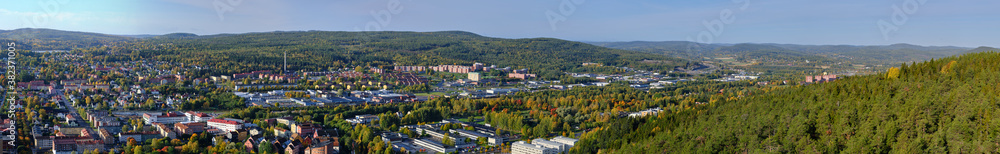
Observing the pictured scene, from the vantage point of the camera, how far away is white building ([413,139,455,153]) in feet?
54.2

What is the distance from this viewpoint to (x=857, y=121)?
11539 mm

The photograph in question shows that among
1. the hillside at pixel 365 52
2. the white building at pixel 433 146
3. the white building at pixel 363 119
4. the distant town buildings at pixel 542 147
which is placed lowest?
the white building at pixel 433 146

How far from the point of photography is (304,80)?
119 feet

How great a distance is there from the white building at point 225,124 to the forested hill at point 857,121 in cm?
922

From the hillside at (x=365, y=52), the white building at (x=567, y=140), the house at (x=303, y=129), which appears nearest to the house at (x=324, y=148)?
the house at (x=303, y=129)

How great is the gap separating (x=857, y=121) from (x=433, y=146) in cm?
912

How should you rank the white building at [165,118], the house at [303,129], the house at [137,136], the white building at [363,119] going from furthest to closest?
the white building at [363,119] → the white building at [165,118] → the house at [303,129] → the house at [137,136]

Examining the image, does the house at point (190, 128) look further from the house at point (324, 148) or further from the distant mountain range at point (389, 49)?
the distant mountain range at point (389, 49)

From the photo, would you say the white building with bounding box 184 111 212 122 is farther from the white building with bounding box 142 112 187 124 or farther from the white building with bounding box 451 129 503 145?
the white building with bounding box 451 129 503 145

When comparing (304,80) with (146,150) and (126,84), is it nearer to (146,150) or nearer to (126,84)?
(126,84)

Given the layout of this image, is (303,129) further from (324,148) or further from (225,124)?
(324,148)

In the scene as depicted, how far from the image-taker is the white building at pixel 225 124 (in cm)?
1889

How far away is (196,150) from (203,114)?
21.2 feet

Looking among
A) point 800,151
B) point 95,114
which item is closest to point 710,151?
point 800,151
